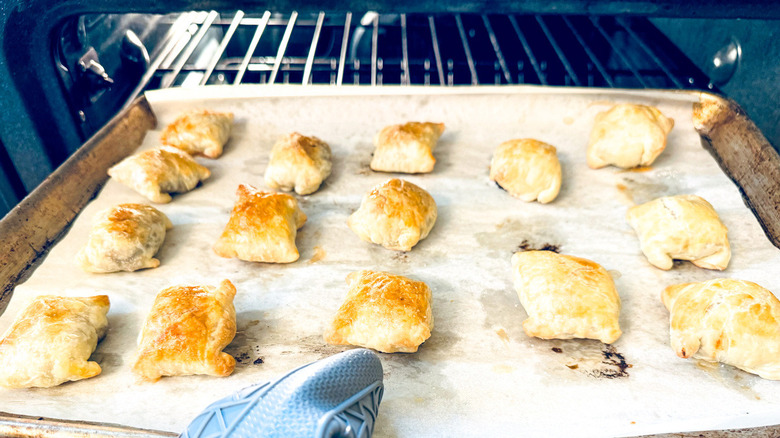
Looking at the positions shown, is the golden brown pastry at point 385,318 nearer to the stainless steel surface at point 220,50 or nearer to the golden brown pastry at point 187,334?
the golden brown pastry at point 187,334

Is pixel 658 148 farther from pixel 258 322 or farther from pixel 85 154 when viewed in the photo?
pixel 85 154

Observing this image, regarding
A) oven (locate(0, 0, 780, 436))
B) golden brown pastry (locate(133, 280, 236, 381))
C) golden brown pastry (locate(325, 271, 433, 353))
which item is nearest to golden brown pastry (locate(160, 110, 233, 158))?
oven (locate(0, 0, 780, 436))

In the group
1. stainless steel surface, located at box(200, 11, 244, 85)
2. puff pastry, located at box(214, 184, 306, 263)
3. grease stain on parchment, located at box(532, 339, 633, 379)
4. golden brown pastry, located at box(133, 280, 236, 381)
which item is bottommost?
grease stain on parchment, located at box(532, 339, 633, 379)

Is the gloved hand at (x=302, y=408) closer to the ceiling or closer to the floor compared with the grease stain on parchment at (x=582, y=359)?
closer to the ceiling

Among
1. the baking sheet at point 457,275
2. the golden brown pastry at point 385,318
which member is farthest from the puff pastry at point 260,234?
the golden brown pastry at point 385,318

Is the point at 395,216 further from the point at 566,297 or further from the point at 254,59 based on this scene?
the point at 254,59

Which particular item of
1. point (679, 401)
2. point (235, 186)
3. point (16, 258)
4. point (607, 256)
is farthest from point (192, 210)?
point (679, 401)

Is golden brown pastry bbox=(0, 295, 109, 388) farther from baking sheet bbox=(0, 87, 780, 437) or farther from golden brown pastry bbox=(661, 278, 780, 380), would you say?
golden brown pastry bbox=(661, 278, 780, 380)
